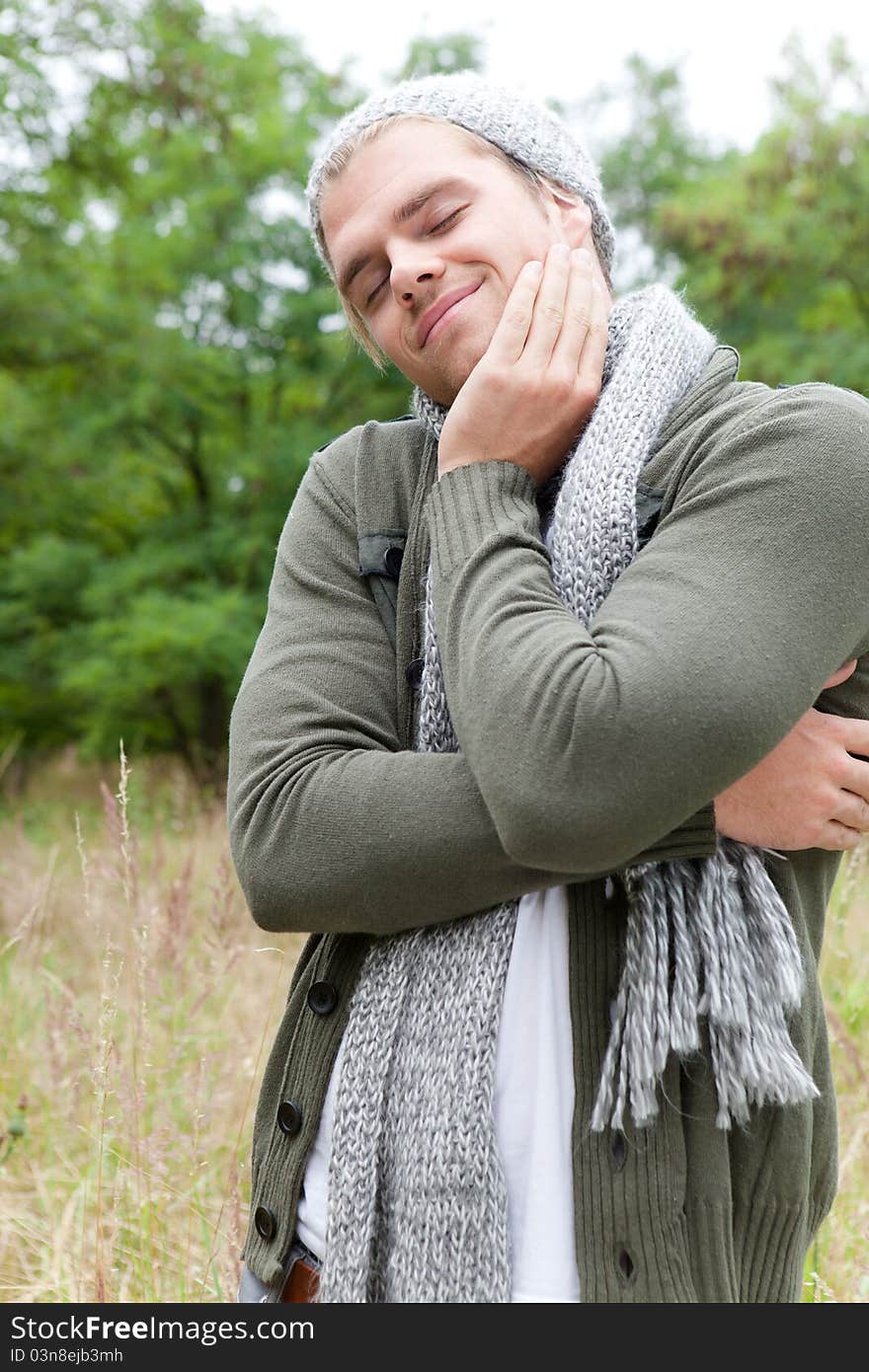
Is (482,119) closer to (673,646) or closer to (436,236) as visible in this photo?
(436,236)

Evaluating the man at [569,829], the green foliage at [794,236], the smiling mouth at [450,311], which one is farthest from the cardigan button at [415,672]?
the green foliage at [794,236]

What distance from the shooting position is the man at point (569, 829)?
125cm

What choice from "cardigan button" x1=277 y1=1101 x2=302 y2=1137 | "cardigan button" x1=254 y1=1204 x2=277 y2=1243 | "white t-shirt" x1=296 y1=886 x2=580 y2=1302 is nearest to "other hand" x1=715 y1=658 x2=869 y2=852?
"white t-shirt" x1=296 y1=886 x2=580 y2=1302

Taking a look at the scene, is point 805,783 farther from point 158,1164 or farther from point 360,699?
point 158,1164

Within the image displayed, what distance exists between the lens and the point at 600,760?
3.98 feet

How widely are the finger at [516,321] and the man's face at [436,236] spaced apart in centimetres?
→ 12

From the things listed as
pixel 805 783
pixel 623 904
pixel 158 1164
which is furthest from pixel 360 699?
pixel 158 1164

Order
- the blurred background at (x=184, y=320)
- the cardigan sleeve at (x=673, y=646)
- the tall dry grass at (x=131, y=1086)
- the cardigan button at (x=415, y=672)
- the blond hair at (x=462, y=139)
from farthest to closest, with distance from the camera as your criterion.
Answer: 1. the blurred background at (x=184, y=320)
2. the tall dry grass at (x=131, y=1086)
3. the blond hair at (x=462, y=139)
4. the cardigan button at (x=415, y=672)
5. the cardigan sleeve at (x=673, y=646)

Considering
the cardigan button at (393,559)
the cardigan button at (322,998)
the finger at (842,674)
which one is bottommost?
the cardigan button at (322,998)

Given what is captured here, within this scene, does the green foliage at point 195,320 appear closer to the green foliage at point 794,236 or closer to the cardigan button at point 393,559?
the green foliage at point 794,236

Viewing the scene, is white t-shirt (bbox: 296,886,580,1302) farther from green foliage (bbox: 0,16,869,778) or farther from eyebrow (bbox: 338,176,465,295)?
green foliage (bbox: 0,16,869,778)

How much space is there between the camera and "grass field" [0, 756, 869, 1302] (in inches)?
89.4

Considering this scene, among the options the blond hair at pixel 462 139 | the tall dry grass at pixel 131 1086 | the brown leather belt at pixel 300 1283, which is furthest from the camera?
the tall dry grass at pixel 131 1086

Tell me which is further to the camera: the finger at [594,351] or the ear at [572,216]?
the ear at [572,216]
